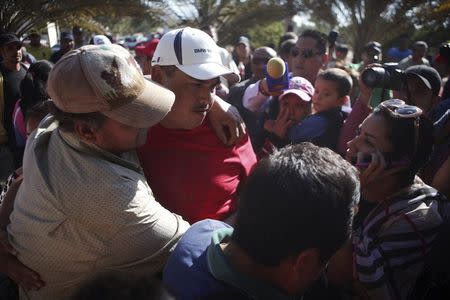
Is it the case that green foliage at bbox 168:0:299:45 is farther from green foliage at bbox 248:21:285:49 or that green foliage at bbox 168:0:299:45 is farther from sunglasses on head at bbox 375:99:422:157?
sunglasses on head at bbox 375:99:422:157

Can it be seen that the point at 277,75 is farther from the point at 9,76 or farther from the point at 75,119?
the point at 9,76

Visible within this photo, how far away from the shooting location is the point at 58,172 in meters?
1.31

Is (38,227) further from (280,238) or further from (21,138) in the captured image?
(21,138)

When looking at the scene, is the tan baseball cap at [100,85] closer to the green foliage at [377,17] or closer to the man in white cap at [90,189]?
the man in white cap at [90,189]

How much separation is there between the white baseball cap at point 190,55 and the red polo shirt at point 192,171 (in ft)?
0.87

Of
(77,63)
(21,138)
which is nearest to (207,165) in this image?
(77,63)

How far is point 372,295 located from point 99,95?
47.0 inches

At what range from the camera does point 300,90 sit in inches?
110

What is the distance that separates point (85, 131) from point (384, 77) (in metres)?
1.87

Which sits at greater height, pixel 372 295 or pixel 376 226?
pixel 376 226

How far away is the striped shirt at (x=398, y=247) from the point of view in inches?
59.0

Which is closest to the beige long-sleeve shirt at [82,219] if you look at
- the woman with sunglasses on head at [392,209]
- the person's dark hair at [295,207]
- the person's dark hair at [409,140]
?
the person's dark hair at [295,207]

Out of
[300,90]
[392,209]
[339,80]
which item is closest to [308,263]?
[392,209]

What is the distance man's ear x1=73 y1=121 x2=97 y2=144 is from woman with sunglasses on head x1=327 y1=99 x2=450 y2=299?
3.47ft
